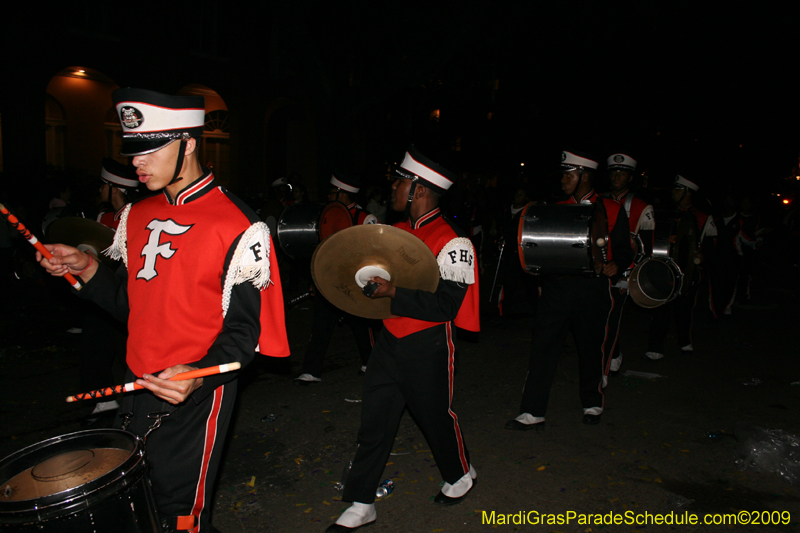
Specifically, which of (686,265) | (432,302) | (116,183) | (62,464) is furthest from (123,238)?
(686,265)

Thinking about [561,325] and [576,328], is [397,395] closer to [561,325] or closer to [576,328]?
[561,325]

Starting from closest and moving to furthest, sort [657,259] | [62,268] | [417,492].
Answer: [62,268]
[417,492]
[657,259]

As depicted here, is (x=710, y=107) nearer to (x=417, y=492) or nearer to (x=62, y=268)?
(x=417, y=492)

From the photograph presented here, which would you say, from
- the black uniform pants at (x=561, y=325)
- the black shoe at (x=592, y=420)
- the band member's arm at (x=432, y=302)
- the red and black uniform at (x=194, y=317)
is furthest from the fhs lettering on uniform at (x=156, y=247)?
the black shoe at (x=592, y=420)

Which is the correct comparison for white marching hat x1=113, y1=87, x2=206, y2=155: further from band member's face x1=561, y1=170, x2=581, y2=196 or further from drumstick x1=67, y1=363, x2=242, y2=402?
band member's face x1=561, y1=170, x2=581, y2=196

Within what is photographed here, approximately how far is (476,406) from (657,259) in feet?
8.91

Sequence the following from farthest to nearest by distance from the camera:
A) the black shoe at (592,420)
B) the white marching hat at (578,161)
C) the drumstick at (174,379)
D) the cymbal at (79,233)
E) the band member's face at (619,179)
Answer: the band member's face at (619,179) < the white marching hat at (578,161) < the black shoe at (592,420) < the cymbal at (79,233) < the drumstick at (174,379)

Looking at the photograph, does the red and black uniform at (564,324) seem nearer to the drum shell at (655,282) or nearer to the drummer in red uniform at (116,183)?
the drum shell at (655,282)

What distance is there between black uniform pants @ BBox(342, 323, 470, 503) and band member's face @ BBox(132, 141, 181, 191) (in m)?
1.65

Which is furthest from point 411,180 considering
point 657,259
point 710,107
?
point 710,107

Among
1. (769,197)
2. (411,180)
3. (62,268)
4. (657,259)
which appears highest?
(411,180)

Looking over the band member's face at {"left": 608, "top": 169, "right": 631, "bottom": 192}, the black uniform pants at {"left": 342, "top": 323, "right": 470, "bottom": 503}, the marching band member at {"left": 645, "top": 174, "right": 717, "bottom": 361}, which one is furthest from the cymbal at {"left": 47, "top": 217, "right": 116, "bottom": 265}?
the marching band member at {"left": 645, "top": 174, "right": 717, "bottom": 361}

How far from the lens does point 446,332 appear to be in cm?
345

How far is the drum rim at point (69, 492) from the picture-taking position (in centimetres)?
167
